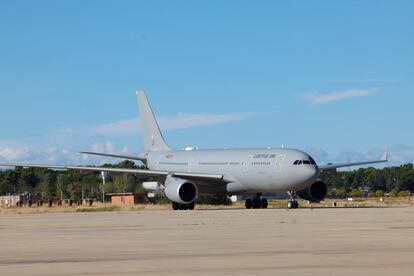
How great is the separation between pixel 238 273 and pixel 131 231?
48.8 ft

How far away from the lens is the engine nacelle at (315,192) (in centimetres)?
5888

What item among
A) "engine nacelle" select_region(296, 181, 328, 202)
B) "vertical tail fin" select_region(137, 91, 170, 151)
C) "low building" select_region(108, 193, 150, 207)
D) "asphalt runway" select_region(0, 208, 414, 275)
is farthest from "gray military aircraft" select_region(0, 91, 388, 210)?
"asphalt runway" select_region(0, 208, 414, 275)

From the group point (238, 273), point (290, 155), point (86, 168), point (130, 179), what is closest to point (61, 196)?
point (130, 179)

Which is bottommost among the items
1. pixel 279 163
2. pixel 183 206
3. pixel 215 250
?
pixel 215 250

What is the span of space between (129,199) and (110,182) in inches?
623

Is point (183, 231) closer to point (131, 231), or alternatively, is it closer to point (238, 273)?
point (131, 231)

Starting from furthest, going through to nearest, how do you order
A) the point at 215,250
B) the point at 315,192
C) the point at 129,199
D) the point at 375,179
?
the point at 375,179, the point at 129,199, the point at 315,192, the point at 215,250

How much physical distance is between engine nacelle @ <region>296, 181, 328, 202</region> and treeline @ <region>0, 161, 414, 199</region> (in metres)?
8.06

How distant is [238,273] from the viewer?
15445 millimetres

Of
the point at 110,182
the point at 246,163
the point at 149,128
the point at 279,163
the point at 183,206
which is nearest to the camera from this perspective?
the point at 279,163

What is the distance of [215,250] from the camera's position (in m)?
20.6

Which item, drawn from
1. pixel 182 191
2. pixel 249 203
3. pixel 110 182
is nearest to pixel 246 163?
pixel 249 203

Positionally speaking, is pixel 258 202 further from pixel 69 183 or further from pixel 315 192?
pixel 69 183

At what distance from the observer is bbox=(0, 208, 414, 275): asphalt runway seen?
53.2 feet
